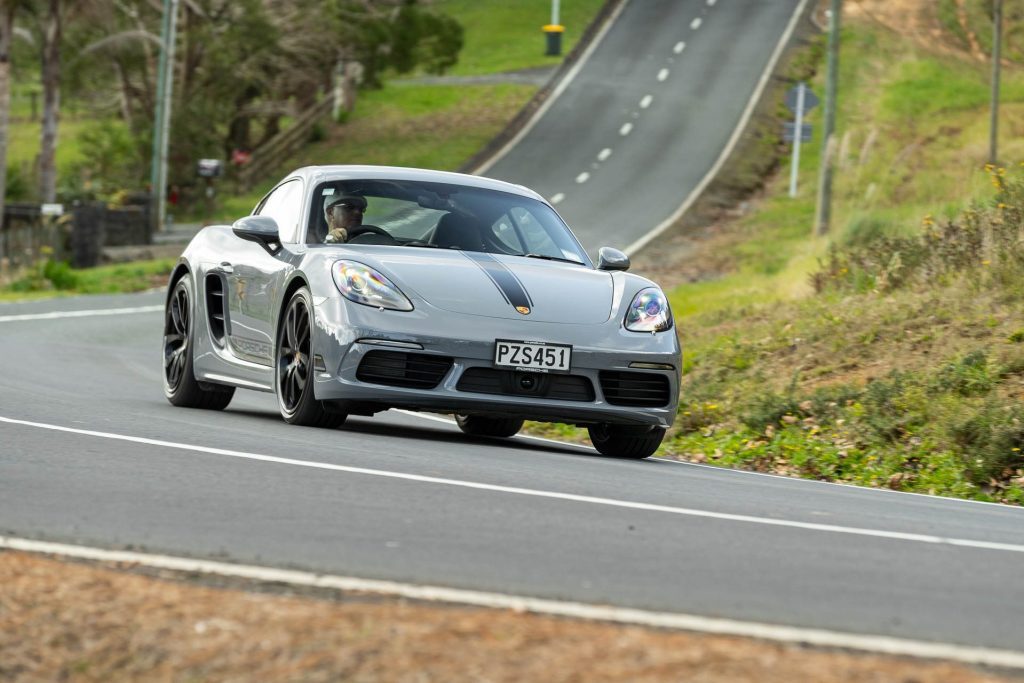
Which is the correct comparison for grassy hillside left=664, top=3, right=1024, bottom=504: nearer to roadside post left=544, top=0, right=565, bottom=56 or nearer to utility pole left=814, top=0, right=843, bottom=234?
utility pole left=814, top=0, right=843, bottom=234

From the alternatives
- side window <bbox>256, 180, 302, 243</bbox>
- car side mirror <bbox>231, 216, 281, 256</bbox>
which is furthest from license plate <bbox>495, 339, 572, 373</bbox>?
side window <bbox>256, 180, 302, 243</bbox>

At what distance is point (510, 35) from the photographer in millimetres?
73125

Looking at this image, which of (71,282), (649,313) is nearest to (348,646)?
(649,313)

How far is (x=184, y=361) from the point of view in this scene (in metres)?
12.0

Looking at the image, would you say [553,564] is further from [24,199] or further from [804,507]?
[24,199]

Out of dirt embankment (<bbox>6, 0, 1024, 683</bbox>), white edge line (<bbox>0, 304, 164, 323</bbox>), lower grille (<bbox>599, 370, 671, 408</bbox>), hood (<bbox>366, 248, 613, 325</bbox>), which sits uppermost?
dirt embankment (<bbox>6, 0, 1024, 683</bbox>)

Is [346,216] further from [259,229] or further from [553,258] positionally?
[553,258]

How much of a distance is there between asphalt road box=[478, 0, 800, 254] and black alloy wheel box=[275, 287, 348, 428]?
1047 inches

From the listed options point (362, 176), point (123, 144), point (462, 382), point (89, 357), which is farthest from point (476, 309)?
point (123, 144)

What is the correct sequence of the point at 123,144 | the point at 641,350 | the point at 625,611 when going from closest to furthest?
the point at 625,611
the point at 641,350
the point at 123,144

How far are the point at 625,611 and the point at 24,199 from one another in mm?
46352

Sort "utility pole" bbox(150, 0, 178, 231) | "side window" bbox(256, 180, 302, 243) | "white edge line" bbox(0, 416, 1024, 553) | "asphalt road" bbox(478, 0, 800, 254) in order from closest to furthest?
1. "white edge line" bbox(0, 416, 1024, 553)
2. "side window" bbox(256, 180, 302, 243)
3. "utility pole" bbox(150, 0, 178, 231)
4. "asphalt road" bbox(478, 0, 800, 254)

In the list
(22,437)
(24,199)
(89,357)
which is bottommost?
(24,199)

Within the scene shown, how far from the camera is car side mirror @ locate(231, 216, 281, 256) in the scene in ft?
34.5
